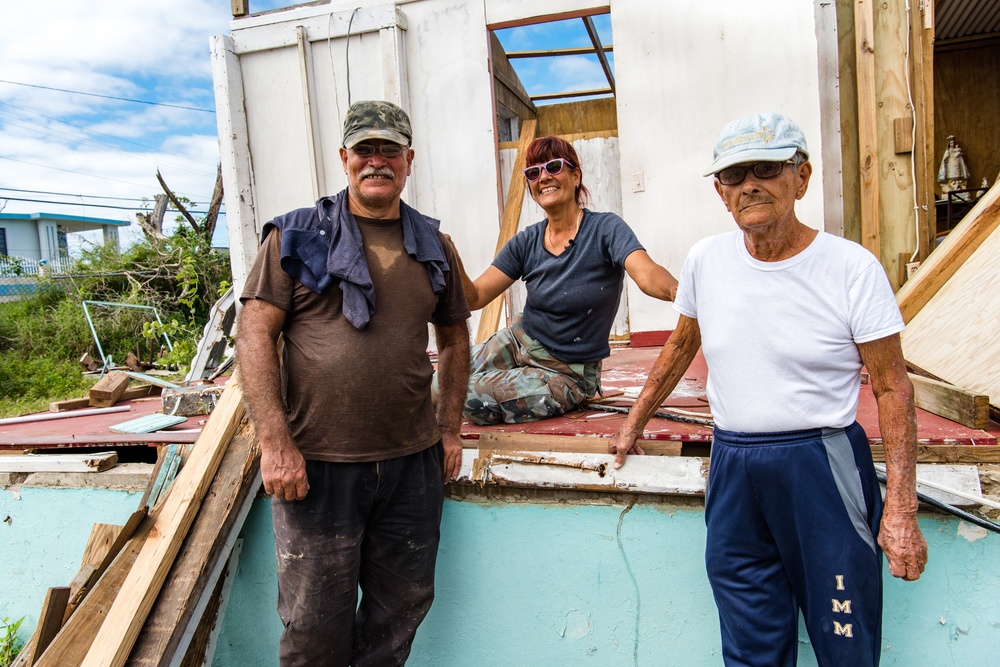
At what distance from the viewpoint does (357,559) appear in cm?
237

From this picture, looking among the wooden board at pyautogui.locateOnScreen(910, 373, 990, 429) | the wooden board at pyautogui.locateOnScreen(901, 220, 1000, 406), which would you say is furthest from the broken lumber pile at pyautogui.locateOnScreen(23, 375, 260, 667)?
the wooden board at pyautogui.locateOnScreen(901, 220, 1000, 406)

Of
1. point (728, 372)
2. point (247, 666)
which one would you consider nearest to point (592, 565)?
point (728, 372)

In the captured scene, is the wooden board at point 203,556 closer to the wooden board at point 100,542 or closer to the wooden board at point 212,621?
the wooden board at point 212,621

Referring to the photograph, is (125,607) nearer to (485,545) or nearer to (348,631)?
(348,631)

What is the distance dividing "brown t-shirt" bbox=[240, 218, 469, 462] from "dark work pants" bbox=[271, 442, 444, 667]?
106 mm

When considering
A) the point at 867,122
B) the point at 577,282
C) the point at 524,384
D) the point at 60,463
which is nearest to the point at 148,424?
the point at 60,463

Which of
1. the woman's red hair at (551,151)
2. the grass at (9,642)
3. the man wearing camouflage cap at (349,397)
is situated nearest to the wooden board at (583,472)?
the man wearing camouflage cap at (349,397)

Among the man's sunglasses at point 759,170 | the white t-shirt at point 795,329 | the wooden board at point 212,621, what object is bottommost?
the wooden board at point 212,621

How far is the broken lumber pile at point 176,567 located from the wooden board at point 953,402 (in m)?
2.68

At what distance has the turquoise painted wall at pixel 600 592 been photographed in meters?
2.31

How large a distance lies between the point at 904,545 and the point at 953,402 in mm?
1049

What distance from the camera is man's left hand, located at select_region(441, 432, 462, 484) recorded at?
2.70 m

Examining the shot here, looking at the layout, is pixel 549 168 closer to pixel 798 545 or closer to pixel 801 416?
pixel 801 416

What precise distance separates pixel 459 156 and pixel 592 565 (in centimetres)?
387
